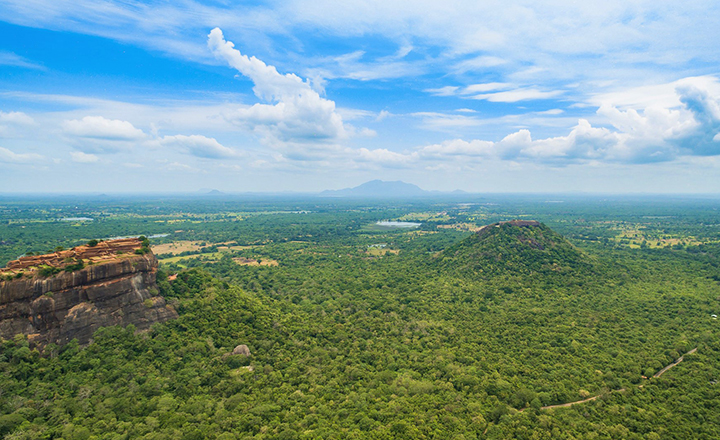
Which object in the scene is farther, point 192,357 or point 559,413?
point 192,357

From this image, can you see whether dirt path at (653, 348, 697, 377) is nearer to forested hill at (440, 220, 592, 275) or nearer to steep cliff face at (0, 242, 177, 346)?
forested hill at (440, 220, 592, 275)

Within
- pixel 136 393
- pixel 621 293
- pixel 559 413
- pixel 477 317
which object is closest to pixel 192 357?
pixel 136 393

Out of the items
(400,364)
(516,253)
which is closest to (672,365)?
(400,364)

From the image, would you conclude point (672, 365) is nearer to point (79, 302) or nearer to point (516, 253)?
point (516, 253)

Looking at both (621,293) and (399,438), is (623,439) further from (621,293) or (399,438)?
(621,293)

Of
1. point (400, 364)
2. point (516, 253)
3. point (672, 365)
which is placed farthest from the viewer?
point (516, 253)

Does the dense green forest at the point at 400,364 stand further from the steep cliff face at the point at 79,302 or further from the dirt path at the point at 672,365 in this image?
the steep cliff face at the point at 79,302

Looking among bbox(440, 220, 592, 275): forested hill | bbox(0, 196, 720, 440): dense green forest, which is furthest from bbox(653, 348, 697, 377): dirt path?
bbox(440, 220, 592, 275): forested hill
